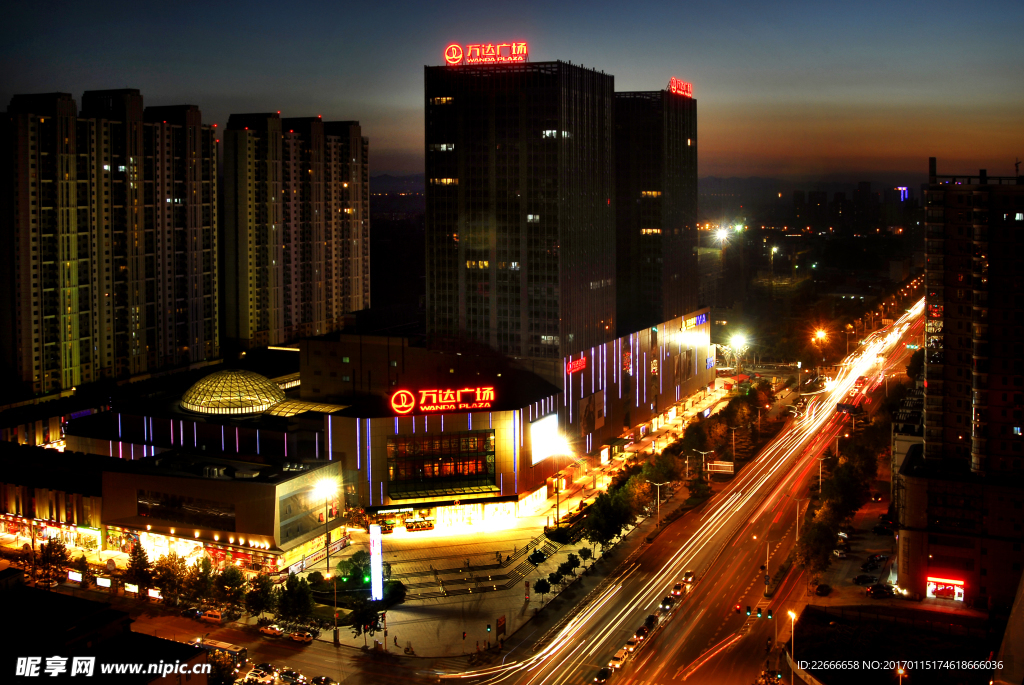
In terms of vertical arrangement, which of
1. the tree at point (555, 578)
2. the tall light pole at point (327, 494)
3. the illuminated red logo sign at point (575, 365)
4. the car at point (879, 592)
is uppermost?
the illuminated red logo sign at point (575, 365)

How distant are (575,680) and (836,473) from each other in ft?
110

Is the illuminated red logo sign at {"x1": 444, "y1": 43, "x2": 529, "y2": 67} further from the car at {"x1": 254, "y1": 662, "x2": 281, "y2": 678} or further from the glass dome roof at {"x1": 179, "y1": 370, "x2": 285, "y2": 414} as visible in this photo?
the car at {"x1": 254, "y1": 662, "x2": 281, "y2": 678}

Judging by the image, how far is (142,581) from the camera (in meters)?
60.4

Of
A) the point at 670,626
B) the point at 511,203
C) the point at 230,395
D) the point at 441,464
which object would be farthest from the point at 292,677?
the point at 511,203

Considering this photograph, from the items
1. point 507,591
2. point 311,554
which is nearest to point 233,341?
point 311,554

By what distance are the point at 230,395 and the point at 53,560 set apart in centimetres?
2244

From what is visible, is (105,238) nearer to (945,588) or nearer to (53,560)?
(53,560)

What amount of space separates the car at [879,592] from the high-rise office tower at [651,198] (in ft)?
150

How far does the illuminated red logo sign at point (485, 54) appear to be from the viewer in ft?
273

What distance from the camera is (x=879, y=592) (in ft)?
196

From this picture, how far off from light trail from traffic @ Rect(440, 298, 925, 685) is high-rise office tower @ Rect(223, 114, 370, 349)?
64.7 meters

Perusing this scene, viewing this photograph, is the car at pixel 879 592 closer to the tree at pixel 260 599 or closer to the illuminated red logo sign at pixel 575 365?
the illuminated red logo sign at pixel 575 365

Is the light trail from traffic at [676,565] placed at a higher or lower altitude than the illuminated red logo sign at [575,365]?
lower

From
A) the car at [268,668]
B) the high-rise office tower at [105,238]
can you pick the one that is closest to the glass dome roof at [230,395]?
the high-rise office tower at [105,238]
